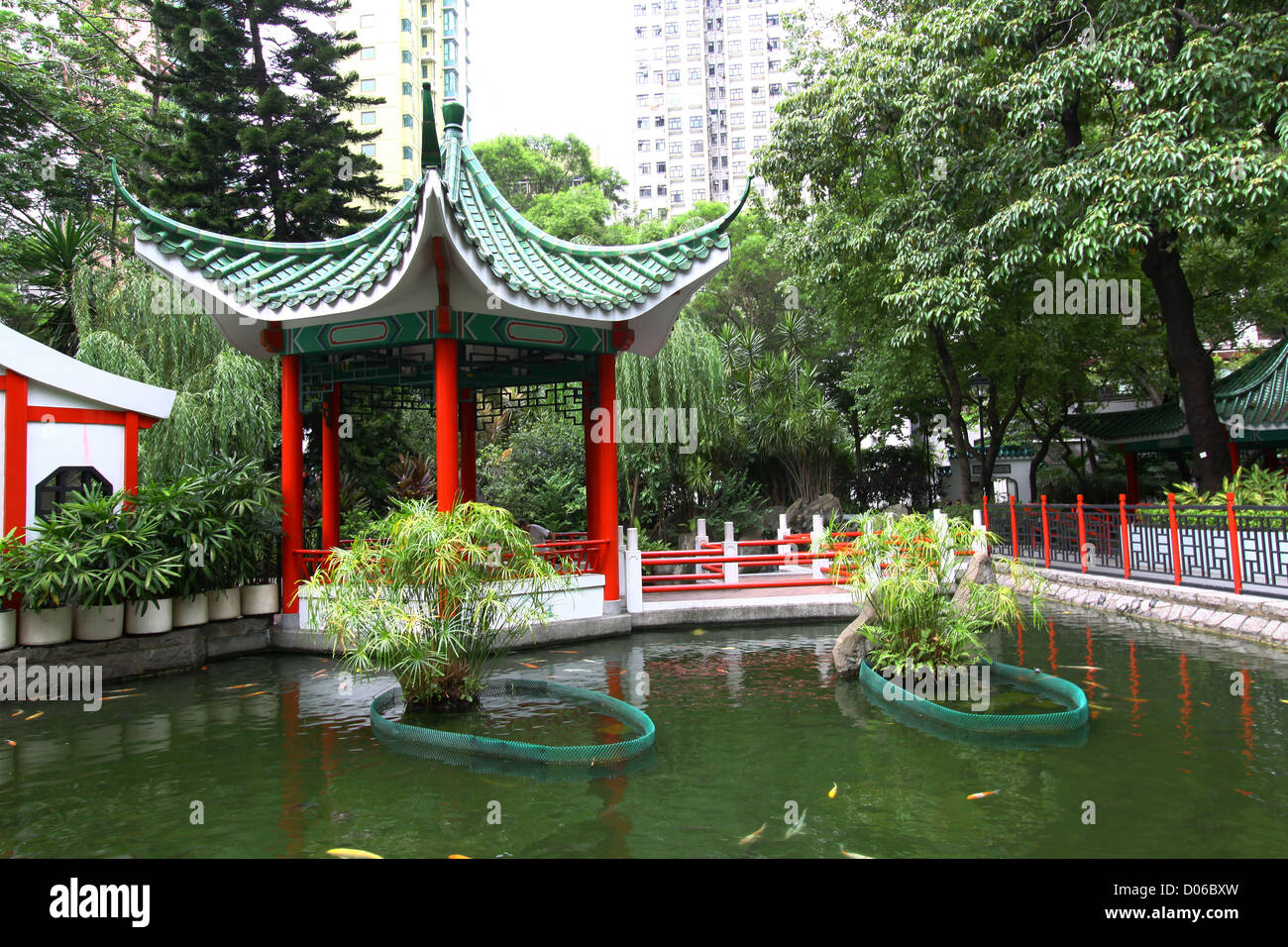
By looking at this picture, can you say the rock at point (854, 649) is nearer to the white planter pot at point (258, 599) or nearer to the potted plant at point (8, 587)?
the white planter pot at point (258, 599)

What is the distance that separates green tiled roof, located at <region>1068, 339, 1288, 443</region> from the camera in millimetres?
14117

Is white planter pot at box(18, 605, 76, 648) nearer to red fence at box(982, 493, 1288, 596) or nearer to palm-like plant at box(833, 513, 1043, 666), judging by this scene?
palm-like plant at box(833, 513, 1043, 666)

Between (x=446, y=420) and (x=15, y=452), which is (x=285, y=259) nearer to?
(x=446, y=420)

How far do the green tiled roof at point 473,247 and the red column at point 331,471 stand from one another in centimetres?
165

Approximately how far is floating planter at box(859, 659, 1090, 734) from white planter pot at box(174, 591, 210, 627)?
6221mm

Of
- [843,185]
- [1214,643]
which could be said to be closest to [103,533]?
[1214,643]

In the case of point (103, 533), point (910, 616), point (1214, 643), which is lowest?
point (1214, 643)

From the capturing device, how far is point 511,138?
133 ft

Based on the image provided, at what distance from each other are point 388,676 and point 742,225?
90.1 feet

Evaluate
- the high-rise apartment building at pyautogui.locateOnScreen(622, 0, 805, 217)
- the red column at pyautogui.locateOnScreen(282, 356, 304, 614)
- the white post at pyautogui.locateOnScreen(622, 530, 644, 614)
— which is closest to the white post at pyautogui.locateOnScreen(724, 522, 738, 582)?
the white post at pyautogui.locateOnScreen(622, 530, 644, 614)

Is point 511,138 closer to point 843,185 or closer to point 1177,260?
point 843,185

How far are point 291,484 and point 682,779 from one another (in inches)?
249

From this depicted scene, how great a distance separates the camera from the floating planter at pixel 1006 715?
5.20m

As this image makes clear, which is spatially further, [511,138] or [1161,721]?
[511,138]
